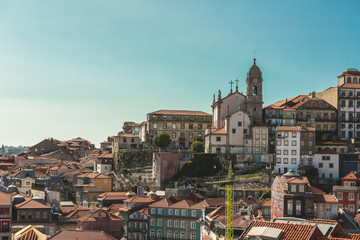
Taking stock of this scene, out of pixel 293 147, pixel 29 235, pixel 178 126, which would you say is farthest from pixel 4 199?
pixel 178 126

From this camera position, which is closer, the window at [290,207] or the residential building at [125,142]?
the window at [290,207]

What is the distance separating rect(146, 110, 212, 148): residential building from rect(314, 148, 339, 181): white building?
33457 millimetres

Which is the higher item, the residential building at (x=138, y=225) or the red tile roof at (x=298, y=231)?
the red tile roof at (x=298, y=231)

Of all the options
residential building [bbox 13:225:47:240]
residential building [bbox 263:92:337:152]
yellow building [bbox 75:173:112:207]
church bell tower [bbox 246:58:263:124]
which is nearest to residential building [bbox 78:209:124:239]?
residential building [bbox 13:225:47:240]

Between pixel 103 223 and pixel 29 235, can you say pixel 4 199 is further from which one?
pixel 29 235

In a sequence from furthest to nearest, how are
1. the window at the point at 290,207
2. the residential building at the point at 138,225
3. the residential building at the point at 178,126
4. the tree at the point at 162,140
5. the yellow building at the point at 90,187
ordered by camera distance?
the residential building at the point at 178,126, the tree at the point at 162,140, the yellow building at the point at 90,187, the residential building at the point at 138,225, the window at the point at 290,207

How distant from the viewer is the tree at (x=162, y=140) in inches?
4400

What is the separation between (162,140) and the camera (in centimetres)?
11175

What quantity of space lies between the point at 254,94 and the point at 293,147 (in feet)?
53.9

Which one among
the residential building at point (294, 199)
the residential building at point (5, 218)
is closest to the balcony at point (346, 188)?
the residential building at point (294, 199)

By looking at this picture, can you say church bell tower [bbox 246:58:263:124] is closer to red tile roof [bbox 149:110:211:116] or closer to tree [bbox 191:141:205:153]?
tree [bbox 191:141:205:153]

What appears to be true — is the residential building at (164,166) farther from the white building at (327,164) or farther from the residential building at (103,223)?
the residential building at (103,223)

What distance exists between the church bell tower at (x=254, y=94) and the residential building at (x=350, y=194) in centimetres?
2733

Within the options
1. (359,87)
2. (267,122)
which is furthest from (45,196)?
(359,87)
